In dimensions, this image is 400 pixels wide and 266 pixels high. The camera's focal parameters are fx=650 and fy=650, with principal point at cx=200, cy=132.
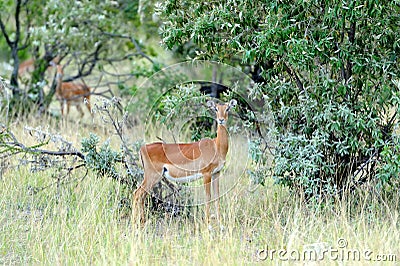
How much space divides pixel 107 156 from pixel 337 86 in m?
2.40

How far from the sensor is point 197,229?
5.70 m

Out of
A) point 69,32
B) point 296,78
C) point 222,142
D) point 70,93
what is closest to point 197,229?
point 222,142

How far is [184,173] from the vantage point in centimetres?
584

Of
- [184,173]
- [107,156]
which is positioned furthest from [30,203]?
[184,173]

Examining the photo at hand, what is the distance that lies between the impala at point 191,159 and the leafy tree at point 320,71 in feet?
2.01

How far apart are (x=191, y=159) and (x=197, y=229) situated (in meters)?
0.62

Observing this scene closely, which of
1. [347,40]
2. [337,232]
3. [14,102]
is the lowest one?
[337,232]

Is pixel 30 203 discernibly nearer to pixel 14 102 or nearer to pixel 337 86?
pixel 337 86

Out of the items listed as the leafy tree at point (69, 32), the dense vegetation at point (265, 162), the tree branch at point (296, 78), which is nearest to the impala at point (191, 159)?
the dense vegetation at point (265, 162)

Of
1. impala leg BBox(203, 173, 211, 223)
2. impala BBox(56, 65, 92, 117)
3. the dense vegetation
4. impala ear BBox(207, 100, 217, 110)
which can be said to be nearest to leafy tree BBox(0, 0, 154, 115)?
impala BBox(56, 65, 92, 117)

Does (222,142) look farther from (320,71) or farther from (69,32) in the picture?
(69,32)

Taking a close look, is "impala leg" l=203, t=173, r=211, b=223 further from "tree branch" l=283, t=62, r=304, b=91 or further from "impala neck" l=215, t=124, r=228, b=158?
"tree branch" l=283, t=62, r=304, b=91

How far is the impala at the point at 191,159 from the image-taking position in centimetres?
582

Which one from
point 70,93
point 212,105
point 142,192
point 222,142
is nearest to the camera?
point 212,105
